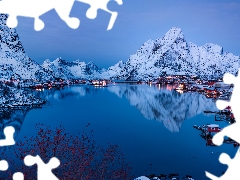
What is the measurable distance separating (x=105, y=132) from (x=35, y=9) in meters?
17.1

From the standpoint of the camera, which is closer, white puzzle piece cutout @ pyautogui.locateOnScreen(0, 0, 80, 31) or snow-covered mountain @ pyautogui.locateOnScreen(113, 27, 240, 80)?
white puzzle piece cutout @ pyautogui.locateOnScreen(0, 0, 80, 31)

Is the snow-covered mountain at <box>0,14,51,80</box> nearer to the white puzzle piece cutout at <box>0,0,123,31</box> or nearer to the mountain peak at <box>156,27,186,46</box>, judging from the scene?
the white puzzle piece cutout at <box>0,0,123,31</box>

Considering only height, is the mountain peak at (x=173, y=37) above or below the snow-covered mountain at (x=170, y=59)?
above

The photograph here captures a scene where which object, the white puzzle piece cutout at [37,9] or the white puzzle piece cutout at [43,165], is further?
the white puzzle piece cutout at [43,165]

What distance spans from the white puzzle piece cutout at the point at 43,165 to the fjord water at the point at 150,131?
8584 millimetres

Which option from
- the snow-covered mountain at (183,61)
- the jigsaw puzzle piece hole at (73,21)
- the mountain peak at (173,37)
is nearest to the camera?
the jigsaw puzzle piece hole at (73,21)

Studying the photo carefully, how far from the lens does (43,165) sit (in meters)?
2.58

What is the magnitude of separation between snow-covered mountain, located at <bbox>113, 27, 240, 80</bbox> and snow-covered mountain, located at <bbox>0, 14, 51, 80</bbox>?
51.8 metres

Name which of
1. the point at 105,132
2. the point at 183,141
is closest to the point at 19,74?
the point at 105,132

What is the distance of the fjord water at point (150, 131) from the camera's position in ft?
40.0

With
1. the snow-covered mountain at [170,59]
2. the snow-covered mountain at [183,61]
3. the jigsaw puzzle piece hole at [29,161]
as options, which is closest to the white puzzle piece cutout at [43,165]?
the jigsaw puzzle piece hole at [29,161]

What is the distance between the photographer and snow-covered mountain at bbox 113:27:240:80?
12181 centimetres

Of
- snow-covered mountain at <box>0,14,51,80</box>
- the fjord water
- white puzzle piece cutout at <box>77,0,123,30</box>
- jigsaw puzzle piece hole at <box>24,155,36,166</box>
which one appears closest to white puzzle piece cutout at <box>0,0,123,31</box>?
white puzzle piece cutout at <box>77,0,123,30</box>

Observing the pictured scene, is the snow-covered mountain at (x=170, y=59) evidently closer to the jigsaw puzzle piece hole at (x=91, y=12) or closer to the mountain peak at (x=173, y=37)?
the mountain peak at (x=173, y=37)
